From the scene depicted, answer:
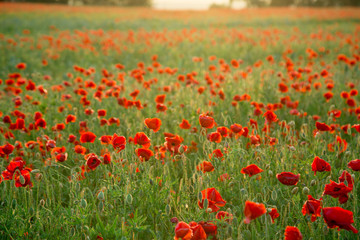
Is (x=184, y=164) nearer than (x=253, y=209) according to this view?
No

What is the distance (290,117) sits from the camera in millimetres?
3189

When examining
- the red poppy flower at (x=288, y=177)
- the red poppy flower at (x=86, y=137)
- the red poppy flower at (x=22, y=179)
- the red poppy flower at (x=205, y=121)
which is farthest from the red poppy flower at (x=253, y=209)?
the red poppy flower at (x=86, y=137)

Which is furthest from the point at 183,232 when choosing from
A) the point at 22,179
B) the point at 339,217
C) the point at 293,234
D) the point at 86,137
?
the point at 86,137

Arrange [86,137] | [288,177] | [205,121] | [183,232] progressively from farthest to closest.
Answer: [86,137], [205,121], [288,177], [183,232]

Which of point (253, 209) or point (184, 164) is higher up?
point (253, 209)

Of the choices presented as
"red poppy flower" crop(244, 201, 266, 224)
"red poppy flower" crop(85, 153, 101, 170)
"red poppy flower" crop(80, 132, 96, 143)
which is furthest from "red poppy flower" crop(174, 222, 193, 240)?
"red poppy flower" crop(80, 132, 96, 143)

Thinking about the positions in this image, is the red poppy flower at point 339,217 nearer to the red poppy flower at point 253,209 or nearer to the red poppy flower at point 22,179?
the red poppy flower at point 253,209

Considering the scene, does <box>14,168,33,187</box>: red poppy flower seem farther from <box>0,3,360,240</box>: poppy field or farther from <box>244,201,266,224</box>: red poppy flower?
<box>244,201,266,224</box>: red poppy flower

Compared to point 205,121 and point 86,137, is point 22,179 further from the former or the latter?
point 205,121

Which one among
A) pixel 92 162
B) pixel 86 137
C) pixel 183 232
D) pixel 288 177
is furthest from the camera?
pixel 86 137

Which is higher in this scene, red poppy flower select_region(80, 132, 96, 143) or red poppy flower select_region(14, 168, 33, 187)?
red poppy flower select_region(80, 132, 96, 143)

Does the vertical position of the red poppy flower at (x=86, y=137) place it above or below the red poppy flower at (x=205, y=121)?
below

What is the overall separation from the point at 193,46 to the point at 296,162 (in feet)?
25.2

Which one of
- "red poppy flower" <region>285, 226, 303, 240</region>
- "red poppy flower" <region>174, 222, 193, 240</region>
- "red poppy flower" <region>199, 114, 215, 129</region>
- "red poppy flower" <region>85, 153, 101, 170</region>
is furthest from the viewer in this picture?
"red poppy flower" <region>199, 114, 215, 129</region>
